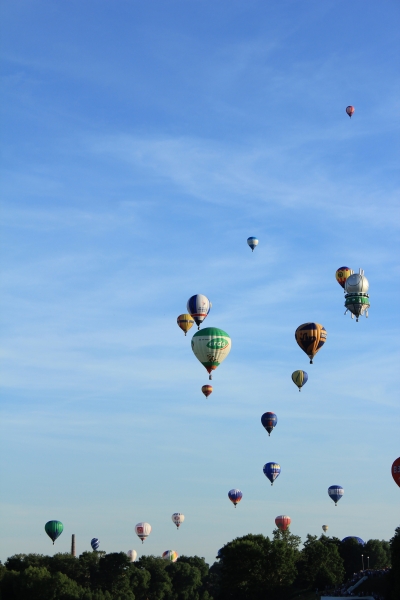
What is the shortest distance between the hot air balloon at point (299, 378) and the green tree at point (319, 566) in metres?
25.0

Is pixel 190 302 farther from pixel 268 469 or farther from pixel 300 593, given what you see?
pixel 300 593

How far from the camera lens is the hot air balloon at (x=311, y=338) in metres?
105

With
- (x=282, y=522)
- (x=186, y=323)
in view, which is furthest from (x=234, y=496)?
(x=186, y=323)

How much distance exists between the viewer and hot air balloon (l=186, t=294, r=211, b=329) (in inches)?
4409

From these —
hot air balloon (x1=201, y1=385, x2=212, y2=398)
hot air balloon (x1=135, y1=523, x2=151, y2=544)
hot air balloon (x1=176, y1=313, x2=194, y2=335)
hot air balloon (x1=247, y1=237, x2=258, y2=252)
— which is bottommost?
hot air balloon (x1=135, y1=523, x2=151, y2=544)

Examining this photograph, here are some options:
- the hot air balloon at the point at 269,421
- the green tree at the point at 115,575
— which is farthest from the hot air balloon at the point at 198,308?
the green tree at the point at 115,575

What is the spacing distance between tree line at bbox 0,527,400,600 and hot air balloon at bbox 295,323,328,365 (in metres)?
23.3

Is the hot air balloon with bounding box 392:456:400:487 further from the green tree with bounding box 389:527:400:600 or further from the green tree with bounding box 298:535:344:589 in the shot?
the green tree with bounding box 298:535:344:589

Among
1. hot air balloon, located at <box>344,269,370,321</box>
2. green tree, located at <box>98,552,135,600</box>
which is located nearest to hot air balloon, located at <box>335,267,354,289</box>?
hot air balloon, located at <box>344,269,370,321</box>

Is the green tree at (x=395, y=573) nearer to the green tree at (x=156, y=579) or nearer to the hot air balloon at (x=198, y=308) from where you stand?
the hot air balloon at (x=198, y=308)

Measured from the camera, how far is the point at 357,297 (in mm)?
107250

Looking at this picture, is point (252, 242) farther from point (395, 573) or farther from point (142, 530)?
point (142, 530)

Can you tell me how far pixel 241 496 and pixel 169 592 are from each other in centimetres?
3202

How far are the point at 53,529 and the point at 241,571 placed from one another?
41712 mm
